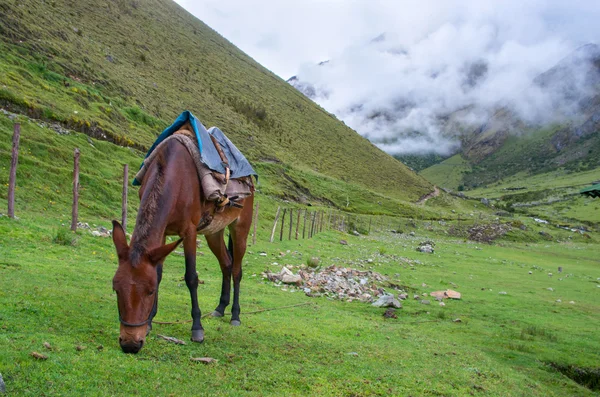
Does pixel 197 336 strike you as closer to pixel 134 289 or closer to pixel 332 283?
pixel 134 289

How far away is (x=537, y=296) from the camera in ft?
52.1

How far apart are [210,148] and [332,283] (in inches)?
310

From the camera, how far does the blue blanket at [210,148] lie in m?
5.88

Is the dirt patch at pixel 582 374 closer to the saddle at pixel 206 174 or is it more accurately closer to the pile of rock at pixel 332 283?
the pile of rock at pixel 332 283

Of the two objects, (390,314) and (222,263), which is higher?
(222,263)

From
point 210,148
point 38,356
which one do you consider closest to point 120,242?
point 38,356

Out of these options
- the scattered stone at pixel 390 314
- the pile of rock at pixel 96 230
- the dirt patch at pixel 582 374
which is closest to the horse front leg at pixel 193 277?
the scattered stone at pixel 390 314

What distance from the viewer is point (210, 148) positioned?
6.20 metres

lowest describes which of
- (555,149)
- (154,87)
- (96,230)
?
(96,230)

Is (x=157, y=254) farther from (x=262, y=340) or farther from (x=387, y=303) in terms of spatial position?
(x=387, y=303)

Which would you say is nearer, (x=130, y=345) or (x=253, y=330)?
(x=130, y=345)

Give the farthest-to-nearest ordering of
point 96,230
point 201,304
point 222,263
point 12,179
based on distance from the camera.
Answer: point 96,230 → point 12,179 → point 201,304 → point 222,263

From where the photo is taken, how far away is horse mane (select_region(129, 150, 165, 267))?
413 centimetres

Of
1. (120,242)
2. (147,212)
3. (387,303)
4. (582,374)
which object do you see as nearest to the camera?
(120,242)
